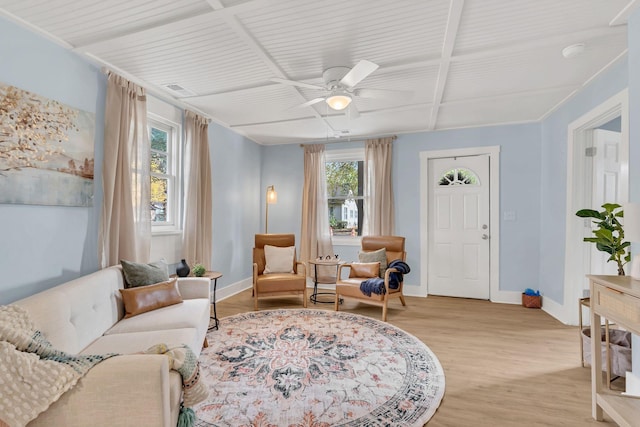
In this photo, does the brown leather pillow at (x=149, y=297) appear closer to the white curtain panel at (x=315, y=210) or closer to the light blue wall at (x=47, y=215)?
the light blue wall at (x=47, y=215)

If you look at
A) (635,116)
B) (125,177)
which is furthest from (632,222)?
(125,177)

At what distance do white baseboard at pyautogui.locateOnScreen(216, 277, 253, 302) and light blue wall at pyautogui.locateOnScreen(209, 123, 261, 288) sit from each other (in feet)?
0.20

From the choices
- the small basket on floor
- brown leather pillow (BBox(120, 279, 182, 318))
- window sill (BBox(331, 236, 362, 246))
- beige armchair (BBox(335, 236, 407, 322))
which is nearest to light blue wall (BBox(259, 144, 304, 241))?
window sill (BBox(331, 236, 362, 246))

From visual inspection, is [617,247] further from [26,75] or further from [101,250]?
[26,75]

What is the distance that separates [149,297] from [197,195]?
164 cm

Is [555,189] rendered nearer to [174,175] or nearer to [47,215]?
[174,175]

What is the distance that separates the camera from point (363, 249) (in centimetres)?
446

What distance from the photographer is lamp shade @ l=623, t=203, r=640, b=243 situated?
1.59 meters

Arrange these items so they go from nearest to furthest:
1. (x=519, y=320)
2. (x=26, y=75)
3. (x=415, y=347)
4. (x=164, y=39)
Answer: (x=26, y=75) → (x=164, y=39) → (x=415, y=347) → (x=519, y=320)

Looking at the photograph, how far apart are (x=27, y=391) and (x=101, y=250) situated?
5.97ft

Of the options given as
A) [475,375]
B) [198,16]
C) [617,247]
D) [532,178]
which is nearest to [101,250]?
[198,16]

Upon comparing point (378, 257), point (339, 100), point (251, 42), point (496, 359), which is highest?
point (251, 42)

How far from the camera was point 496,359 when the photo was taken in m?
2.61

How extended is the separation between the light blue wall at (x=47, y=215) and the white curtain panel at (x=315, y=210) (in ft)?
9.93
